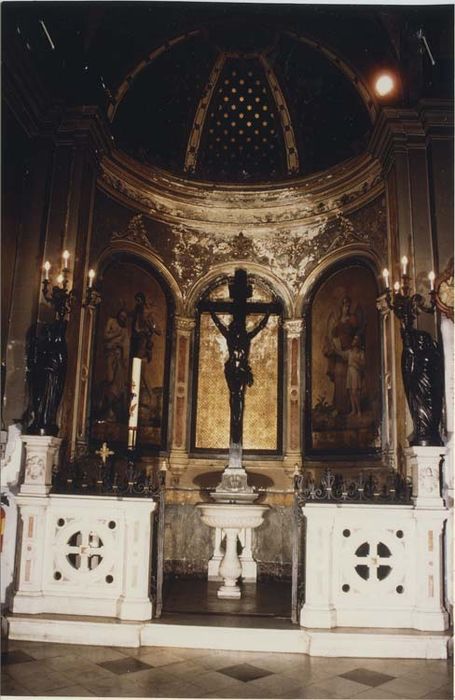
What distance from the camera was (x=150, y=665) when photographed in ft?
13.8

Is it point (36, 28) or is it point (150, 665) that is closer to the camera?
point (150, 665)

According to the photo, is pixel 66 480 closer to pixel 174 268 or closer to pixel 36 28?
pixel 174 268

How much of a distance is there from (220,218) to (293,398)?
276 centimetres

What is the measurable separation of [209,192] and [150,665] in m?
6.33

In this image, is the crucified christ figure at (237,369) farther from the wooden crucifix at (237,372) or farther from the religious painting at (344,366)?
the religious painting at (344,366)

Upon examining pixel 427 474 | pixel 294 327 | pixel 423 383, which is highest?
pixel 294 327

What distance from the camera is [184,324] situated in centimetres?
865

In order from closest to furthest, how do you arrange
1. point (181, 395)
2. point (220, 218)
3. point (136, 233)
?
point (136, 233) → point (181, 395) → point (220, 218)

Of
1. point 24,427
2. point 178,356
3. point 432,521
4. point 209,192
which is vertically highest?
point 209,192

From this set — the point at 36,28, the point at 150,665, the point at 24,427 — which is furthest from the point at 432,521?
the point at 36,28

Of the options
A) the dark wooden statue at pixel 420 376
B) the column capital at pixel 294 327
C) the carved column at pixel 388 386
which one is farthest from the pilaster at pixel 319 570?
the column capital at pixel 294 327

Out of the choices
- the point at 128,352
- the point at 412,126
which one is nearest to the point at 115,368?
the point at 128,352

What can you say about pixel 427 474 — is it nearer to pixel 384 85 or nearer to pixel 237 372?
pixel 237 372

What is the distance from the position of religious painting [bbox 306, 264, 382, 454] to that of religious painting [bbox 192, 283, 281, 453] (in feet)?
1.63
